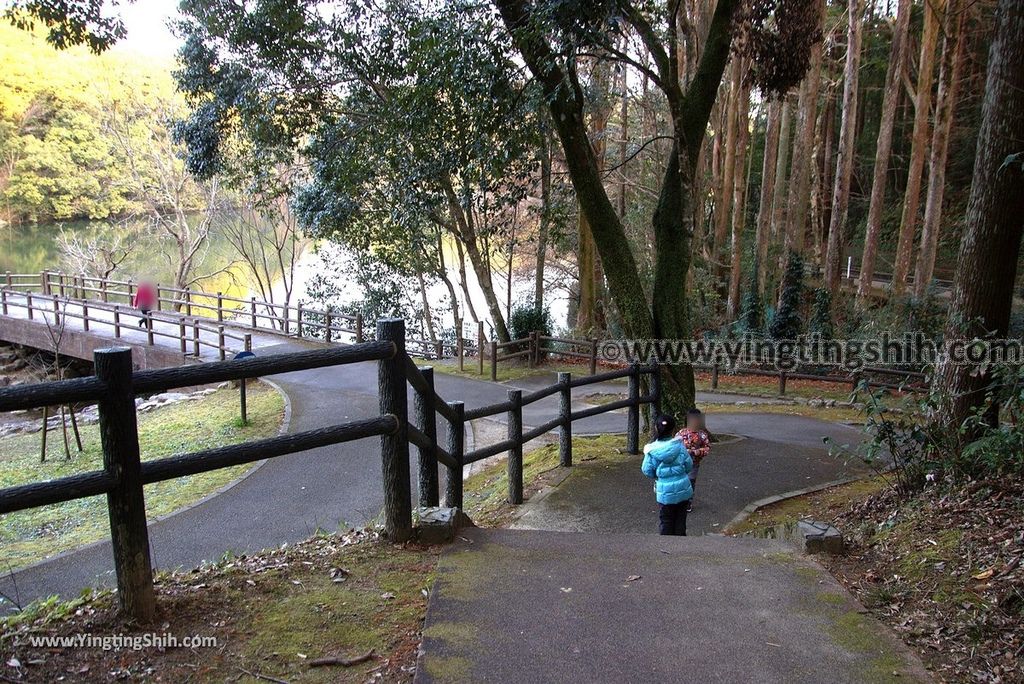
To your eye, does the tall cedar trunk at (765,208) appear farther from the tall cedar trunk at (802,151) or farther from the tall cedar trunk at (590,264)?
the tall cedar trunk at (590,264)

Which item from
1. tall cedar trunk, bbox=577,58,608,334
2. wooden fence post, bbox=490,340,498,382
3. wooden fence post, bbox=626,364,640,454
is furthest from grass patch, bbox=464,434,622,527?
tall cedar trunk, bbox=577,58,608,334

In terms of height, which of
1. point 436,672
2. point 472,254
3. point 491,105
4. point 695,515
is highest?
point 491,105

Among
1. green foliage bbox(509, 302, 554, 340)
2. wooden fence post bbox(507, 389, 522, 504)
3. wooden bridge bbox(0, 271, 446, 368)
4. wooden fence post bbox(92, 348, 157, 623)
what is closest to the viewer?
wooden fence post bbox(92, 348, 157, 623)

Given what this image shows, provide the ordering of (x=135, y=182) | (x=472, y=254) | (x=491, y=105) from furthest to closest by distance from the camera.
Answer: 1. (x=135, y=182)
2. (x=472, y=254)
3. (x=491, y=105)

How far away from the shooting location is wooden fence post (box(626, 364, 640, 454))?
8.55m

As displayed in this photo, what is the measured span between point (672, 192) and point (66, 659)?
27.8 ft

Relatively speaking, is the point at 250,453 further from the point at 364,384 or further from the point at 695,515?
the point at 364,384

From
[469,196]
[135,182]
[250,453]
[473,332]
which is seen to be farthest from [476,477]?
[135,182]

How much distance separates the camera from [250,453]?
339 cm

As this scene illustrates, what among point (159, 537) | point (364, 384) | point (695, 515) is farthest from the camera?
point (364, 384)

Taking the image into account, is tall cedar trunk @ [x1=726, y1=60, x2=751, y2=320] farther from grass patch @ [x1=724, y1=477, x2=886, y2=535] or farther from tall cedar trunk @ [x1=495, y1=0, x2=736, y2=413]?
grass patch @ [x1=724, y1=477, x2=886, y2=535]

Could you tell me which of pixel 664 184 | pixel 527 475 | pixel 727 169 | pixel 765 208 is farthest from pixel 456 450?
pixel 727 169

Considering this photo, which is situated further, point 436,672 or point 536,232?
point 536,232

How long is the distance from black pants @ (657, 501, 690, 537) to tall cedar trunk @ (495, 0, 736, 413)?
3.69 metres
